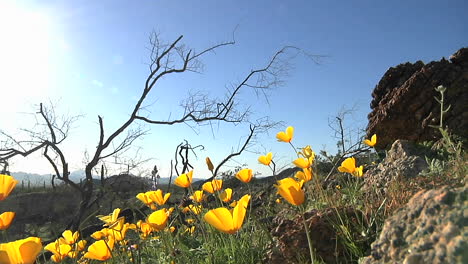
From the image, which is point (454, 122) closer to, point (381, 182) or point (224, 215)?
point (381, 182)

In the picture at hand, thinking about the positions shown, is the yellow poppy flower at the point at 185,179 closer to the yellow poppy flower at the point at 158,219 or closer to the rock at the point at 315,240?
the yellow poppy flower at the point at 158,219

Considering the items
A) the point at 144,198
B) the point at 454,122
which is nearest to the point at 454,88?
the point at 454,122

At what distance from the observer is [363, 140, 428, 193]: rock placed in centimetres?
282

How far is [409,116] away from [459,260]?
14.7 feet

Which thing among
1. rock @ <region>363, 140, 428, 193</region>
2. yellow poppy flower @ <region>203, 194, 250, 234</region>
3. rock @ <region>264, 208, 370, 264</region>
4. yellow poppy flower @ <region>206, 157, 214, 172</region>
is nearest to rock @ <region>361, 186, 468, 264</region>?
yellow poppy flower @ <region>203, 194, 250, 234</region>

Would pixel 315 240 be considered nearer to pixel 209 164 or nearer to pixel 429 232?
pixel 209 164

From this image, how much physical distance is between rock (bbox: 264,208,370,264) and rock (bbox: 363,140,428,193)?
3.31 feet

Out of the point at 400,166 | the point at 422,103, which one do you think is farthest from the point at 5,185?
the point at 422,103

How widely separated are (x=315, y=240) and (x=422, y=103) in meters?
3.61

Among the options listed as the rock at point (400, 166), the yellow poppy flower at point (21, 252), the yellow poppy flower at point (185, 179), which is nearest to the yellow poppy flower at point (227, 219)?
the yellow poppy flower at point (21, 252)

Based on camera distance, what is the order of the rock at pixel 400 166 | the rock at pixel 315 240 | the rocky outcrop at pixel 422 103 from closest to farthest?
the rock at pixel 315 240 → the rock at pixel 400 166 → the rocky outcrop at pixel 422 103

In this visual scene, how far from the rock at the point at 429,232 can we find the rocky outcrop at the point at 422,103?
391 centimetres

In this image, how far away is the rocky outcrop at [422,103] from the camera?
14.2 feet

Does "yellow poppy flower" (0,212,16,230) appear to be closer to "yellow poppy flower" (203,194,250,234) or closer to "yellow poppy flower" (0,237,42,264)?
"yellow poppy flower" (0,237,42,264)
